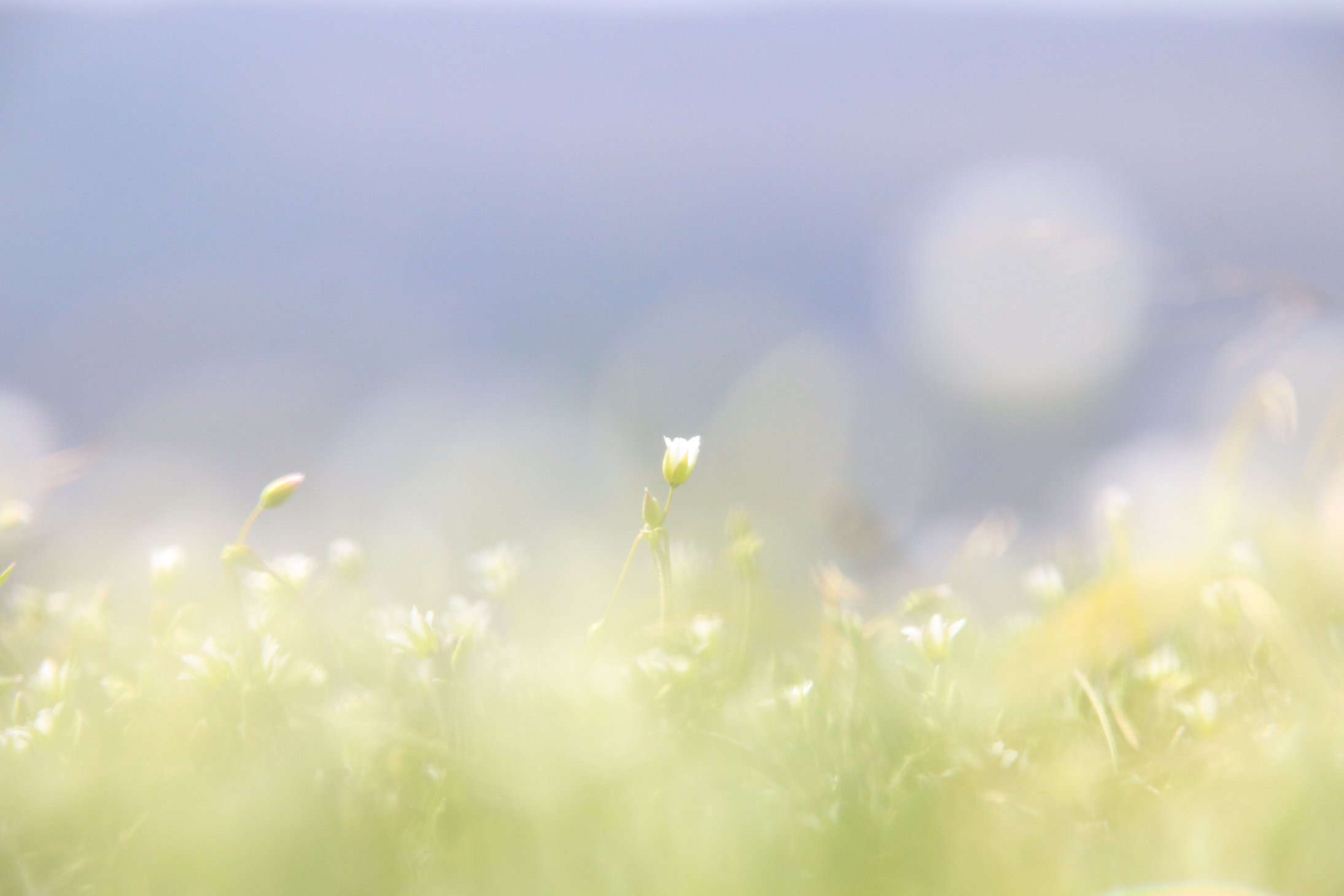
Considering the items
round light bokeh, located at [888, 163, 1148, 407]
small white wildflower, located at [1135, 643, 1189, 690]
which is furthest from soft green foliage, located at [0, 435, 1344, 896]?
round light bokeh, located at [888, 163, 1148, 407]

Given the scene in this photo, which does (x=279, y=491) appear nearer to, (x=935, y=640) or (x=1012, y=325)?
Answer: (x=935, y=640)

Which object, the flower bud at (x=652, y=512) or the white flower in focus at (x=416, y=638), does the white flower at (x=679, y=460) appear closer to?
the flower bud at (x=652, y=512)

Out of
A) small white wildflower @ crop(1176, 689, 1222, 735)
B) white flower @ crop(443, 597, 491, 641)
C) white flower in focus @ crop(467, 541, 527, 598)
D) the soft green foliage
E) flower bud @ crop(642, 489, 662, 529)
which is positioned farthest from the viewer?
white flower in focus @ crop(467, 541, 527, 598)

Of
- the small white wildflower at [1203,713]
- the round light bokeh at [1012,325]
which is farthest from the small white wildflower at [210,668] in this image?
the round light bokeh at [1012,325]

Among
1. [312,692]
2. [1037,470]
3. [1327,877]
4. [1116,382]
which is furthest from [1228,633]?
[1116,382]

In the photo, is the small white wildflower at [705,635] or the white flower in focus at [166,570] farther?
the white flower in focus at [166,570]

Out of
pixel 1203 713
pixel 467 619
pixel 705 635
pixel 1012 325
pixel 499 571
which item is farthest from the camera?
pixel 1012 325

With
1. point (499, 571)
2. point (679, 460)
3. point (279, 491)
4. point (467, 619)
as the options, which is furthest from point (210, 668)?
point (679, 460)

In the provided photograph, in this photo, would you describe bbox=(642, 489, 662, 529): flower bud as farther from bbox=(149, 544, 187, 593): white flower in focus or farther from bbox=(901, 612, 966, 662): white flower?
bbox=(149, 544, 187, 593): white flower in focus
